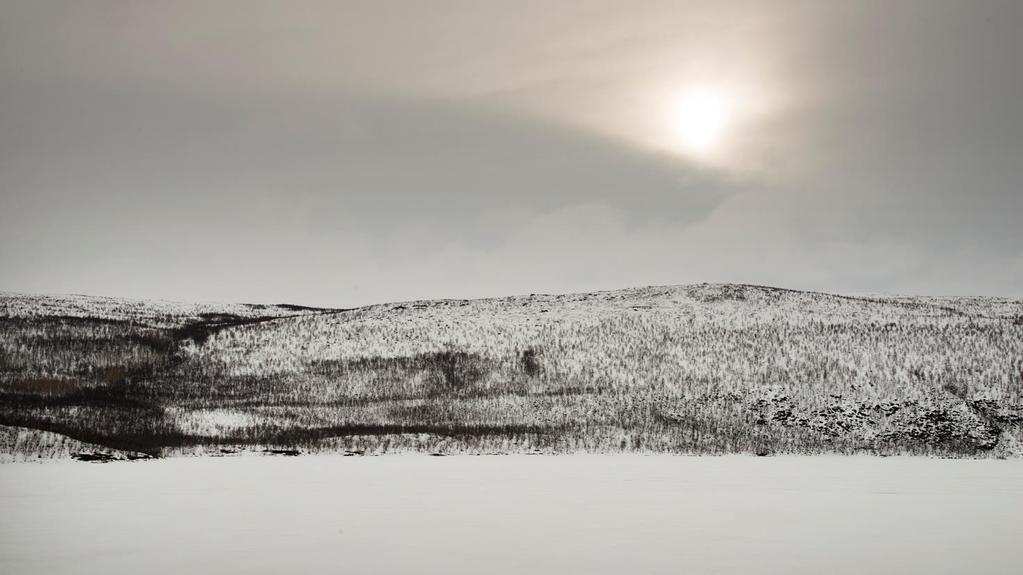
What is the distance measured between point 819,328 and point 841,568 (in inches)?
1586

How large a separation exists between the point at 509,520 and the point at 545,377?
30.9m

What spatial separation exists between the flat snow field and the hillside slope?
9.44 meters

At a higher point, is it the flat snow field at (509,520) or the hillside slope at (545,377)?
the hillside slope at (545,377)

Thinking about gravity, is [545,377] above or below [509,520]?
above

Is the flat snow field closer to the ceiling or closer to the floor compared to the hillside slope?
closer to the floor

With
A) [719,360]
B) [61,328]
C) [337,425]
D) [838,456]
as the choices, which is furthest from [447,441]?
[61,328]

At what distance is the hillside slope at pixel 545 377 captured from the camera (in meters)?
31.5

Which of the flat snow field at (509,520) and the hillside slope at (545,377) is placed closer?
the flat snow field at (509,520)

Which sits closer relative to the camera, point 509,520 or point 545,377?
point 509,520

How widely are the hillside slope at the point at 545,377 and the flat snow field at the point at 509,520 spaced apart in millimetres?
9437

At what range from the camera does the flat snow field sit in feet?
32.4

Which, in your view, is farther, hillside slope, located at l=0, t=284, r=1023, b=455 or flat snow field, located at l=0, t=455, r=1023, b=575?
hillside slope, located at l=0, t=284, r=1023, b=455

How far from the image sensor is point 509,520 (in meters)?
13.0

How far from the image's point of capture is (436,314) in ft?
200
